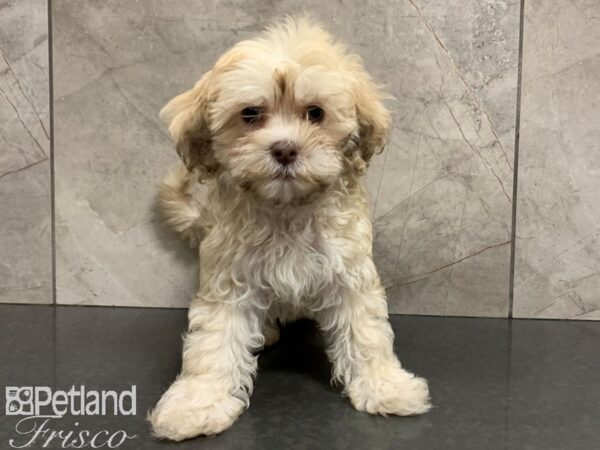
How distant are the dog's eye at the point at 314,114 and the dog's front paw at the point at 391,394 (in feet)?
1.59

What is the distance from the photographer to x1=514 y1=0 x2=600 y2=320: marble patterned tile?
158 cm

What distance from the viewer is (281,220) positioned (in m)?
1.26

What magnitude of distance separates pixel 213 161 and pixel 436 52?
2.10 feet

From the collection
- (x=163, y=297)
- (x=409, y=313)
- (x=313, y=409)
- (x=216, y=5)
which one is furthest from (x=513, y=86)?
(x=163, y=297)

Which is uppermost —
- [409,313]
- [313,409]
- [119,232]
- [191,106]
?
[191,106]

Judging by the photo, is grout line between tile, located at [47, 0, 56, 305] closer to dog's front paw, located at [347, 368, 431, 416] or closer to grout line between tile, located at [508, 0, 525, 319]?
dog's front paw, located at [347, 368, 431, 416]

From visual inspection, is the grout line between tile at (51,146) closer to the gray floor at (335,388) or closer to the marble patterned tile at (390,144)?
the marble patterned tile at (390,144)

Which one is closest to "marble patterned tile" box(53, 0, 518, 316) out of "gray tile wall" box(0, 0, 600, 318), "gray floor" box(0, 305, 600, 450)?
"gray tile wall" box(0, 0, 600, 318)

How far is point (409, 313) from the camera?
174cm

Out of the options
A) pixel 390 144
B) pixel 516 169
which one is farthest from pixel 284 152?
pixel 516 169

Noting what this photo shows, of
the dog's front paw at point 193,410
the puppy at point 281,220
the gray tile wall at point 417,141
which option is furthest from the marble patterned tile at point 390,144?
the dog's front paw at point 193,410

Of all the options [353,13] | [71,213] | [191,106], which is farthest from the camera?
[71,213]

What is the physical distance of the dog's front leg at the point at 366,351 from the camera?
126 centimetres

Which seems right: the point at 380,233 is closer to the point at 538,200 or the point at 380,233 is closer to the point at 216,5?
the point at 538,200
